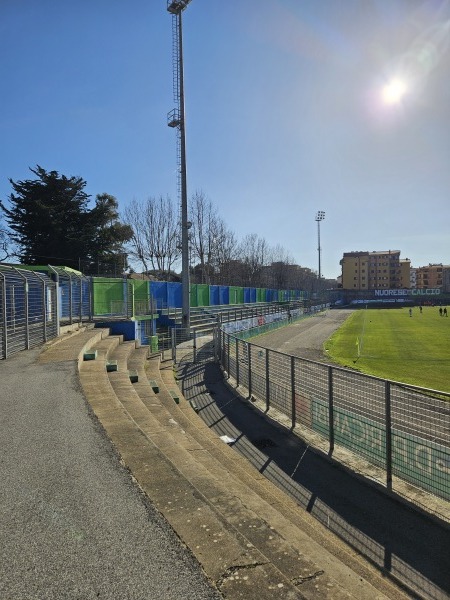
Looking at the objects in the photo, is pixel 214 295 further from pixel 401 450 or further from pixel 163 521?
pixel 163 521

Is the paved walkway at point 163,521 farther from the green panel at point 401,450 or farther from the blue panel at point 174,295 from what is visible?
the blue panel at point 174,295

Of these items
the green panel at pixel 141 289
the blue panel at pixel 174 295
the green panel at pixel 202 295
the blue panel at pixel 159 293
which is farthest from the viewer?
the green panel at pixel 202 295

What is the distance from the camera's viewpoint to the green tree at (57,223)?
3722cm

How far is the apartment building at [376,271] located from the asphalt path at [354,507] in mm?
144144

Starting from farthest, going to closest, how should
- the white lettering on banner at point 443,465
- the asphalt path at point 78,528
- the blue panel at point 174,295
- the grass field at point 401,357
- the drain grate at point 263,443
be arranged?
the blue panel at point 174,295 < the grass field at point 401,357 < the drain grate at point 263,443 < the white lettering on banner at point 443,465 < the asphalt path at point 78,528

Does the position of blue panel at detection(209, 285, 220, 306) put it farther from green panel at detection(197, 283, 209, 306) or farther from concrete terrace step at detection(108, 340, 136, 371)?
concrete terrace step at detection(108, 340, 136, 371)

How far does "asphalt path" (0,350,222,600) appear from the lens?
2.32 meters

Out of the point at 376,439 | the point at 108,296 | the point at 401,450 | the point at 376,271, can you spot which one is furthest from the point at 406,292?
the point at 401,450

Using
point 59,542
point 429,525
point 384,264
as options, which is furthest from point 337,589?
point 384,264

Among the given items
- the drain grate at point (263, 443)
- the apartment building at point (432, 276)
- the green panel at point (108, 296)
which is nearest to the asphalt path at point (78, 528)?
the drain grate at point (263, 443)

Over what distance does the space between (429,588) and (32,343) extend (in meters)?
11.2

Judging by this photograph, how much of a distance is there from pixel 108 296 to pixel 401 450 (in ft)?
60.2

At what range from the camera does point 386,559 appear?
4.21 meters

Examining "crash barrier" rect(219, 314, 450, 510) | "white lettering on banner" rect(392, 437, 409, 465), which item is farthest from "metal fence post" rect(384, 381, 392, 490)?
"white lettering on banner" rect(392, 437, 409, 465)
